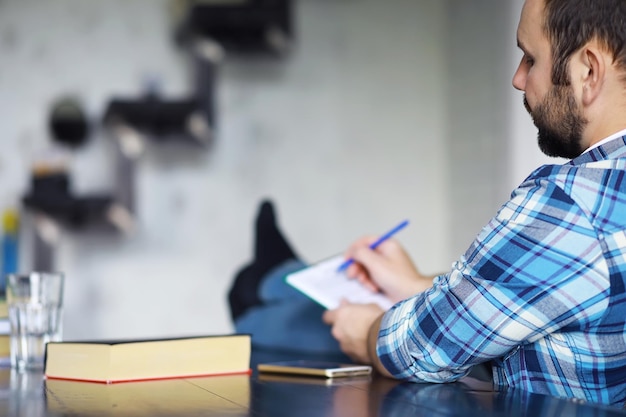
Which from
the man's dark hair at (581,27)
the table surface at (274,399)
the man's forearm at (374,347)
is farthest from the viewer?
the man's forearm at (374,347)

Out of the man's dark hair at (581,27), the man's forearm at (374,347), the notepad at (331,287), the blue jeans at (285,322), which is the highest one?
the man's dark hair at (581,27)

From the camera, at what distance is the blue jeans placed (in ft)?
4.97

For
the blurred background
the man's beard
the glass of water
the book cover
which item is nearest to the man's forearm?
the book cover

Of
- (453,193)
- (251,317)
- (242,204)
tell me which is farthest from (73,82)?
(251,317)

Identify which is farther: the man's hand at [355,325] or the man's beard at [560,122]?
the man's hand at [355,325]

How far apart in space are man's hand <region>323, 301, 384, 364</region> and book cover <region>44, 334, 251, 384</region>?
171 mm

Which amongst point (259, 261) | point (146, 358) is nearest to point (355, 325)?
point (146, 358)

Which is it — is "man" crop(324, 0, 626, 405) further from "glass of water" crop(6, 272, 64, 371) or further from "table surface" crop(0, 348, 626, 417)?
"glass of water" crop(6, 272, 64, 371)

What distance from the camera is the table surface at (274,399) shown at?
74cm

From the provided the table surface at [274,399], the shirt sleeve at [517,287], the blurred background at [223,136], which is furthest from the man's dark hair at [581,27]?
the blurred background at [223,136]

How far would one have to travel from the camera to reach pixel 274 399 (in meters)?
0.82

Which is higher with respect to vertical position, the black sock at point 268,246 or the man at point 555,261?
the man at point 555,261

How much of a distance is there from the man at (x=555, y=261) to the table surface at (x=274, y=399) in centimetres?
5

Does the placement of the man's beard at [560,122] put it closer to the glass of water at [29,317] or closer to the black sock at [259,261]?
the glass of water at [29,317]
